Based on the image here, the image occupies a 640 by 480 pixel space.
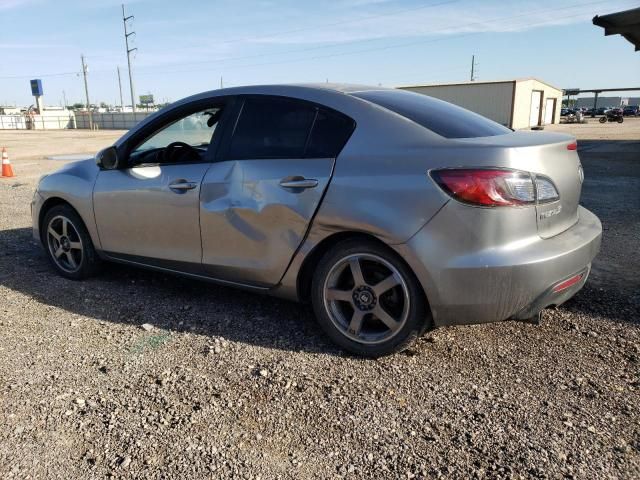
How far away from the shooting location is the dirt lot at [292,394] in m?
2.36

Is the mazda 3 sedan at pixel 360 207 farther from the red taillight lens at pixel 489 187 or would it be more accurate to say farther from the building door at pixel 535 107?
the building door at pixel 535 107

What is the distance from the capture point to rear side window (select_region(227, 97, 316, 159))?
3.43 m

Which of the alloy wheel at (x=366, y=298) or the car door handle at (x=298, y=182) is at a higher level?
the car door handle at (x=298, y=182)

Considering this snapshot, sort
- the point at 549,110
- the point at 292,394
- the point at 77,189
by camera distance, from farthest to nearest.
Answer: the point at 549,110 → the point at 77,189 → the point at 292,394

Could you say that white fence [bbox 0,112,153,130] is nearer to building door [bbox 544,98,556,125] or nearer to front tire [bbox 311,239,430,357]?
building door [bbox 544,98,556,125]

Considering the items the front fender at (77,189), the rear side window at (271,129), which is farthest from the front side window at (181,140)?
the front fender at (77,189)

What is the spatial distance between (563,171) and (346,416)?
6.07 feet

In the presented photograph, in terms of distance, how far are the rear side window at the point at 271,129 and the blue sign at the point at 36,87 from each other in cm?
8024

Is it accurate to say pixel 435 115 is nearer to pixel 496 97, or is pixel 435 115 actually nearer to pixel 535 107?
pixel 496 97

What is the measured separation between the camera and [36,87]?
72375 mm

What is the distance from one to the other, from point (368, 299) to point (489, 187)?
3.14 feet

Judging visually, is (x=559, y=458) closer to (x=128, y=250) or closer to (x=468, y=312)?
(x=468, y=312)

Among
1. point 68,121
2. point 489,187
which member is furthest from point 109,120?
point 489,187

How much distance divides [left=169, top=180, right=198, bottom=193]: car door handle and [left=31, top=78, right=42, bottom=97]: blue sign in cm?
7998
